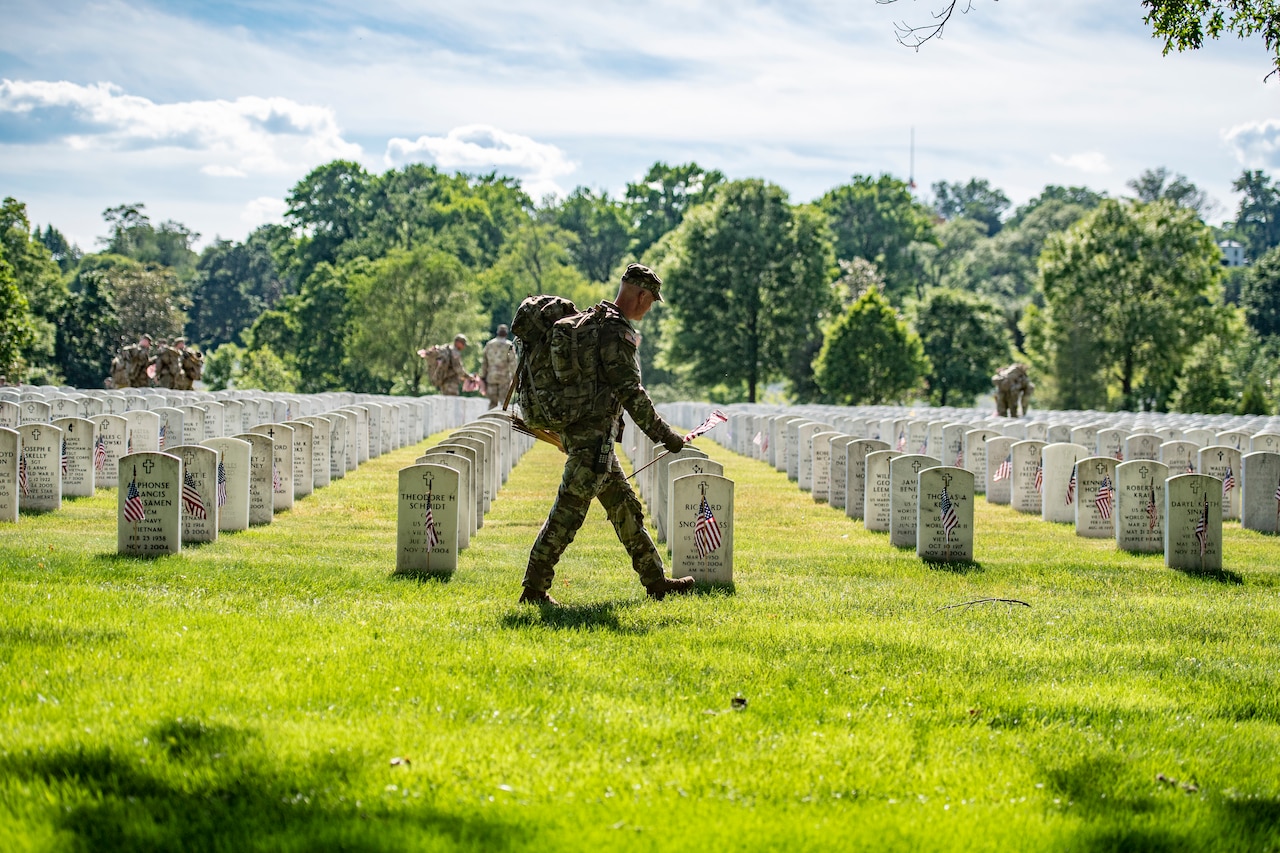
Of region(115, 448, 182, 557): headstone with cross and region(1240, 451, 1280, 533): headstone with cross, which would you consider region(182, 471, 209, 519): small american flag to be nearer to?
region(115, 448, 182, 557): headstone with cross

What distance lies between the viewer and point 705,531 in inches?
387

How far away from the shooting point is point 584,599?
9.02 m

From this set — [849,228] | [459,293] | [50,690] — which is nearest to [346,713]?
[50,690]

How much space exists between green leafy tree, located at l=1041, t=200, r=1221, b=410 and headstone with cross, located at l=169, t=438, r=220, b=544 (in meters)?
51.9

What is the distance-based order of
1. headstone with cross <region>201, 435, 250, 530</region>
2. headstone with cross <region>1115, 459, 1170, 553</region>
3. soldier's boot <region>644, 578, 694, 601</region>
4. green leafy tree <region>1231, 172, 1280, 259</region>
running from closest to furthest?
soldier's boot <region>644, 578, 694, 601</region> → headstone with cross <region>201, 435, 250, 530</region> → headstone with cross <region>1115, 459, 1170, 553</region> → green leafy tree <region>1231, 172, 1280, 259</region>

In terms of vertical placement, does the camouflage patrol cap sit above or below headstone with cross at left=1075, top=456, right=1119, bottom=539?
above

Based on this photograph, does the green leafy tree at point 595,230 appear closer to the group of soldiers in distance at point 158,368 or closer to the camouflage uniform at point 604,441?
the group of soldiers in distance at point 158,368

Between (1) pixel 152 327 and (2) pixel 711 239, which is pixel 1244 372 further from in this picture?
(1) pixel 152 327

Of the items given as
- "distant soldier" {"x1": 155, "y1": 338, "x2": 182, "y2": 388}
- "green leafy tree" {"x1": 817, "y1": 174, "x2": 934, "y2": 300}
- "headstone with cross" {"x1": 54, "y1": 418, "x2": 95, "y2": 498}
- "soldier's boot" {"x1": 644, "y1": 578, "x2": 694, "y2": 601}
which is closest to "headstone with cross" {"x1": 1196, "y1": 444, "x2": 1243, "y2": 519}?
"soldier's boot" {"x1": 644, "y1": 578, "x2": 694, "y2": 601}

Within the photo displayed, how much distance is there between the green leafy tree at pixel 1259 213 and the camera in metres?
129

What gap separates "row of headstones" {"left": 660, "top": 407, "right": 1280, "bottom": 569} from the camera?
452 inches

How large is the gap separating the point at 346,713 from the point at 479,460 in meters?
8.59

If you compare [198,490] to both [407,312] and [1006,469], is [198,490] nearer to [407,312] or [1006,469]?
[1006,469]

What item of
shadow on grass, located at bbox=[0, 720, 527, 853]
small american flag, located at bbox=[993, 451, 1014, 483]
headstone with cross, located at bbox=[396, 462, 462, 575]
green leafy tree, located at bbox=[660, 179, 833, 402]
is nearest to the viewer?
shadow on grass, located at bbox=[0, 720, 527, 853]
